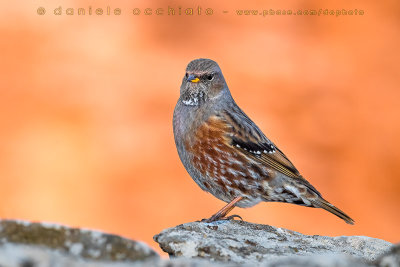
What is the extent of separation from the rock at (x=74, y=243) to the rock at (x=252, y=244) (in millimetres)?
1161

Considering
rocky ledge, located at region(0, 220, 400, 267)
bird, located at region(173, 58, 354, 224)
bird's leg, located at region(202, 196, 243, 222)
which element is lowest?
rocky ledge, located at region(0, 220, 400, 267)

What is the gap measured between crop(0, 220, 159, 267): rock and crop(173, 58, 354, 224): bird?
3472mm

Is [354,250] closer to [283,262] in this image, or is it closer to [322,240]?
[322,240]

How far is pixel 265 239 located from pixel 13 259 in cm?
321

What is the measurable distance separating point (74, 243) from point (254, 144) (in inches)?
171

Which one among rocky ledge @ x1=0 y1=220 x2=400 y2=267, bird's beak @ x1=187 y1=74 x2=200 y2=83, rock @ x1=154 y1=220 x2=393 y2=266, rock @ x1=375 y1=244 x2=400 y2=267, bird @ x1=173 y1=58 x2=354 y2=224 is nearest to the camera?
rocky ledge @ x1=0 y1=220 x2=400 y2=267

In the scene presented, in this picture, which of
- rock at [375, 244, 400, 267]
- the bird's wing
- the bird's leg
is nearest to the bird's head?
the bird's wing

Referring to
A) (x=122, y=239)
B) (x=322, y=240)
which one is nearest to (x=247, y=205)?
(x=322, y=240)

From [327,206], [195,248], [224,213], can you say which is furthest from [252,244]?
[327,206]

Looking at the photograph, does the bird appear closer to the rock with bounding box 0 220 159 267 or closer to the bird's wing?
the bird's wing

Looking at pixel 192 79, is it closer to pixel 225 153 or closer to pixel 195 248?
pixel 225 153

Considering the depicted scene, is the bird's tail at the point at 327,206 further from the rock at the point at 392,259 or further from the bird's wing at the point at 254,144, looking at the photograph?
the rock at the point at 392,259

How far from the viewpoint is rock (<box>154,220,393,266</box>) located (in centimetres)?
446

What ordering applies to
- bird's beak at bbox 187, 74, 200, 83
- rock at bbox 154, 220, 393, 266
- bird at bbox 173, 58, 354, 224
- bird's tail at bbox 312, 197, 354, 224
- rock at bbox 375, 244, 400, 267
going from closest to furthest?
rock at bbox 375, 244, 400, 267 → rock at bbox 154, 220, 393, 266 → bird at bbox 173, 58, 354, 224 → bird's beak at bbox 187, 74, 200, 83 → bird's tail at bbox 312, 197, 354, 224
